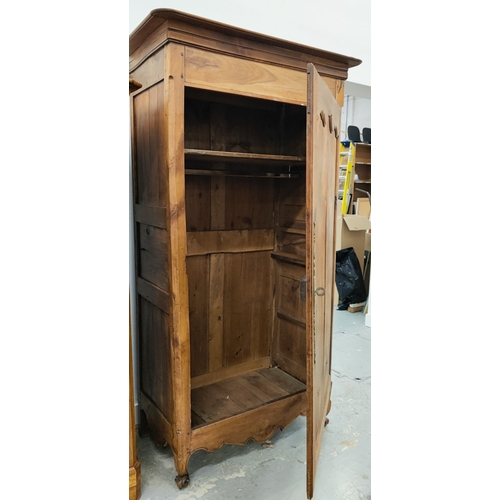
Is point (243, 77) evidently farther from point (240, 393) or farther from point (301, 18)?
point (240, 393)

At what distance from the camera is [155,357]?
83.9 inches

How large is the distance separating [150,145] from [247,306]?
1193 millimetres

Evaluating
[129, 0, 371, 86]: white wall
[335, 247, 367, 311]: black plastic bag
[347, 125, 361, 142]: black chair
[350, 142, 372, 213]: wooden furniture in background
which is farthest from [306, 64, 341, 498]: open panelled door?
[347, 125, 361, 142]: black chair

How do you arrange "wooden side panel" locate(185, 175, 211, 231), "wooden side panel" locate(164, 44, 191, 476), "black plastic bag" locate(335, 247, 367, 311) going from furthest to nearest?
"black plastic bag" locate(335, 247, 367, 311), "wooden side panel" locate(185, 175, 211, 231), "wooden side panel" locate(164, 44, 191, 476)

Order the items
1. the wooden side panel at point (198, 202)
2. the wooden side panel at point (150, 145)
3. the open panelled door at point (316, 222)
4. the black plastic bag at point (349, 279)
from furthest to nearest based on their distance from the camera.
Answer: the black plastic bag at point (349, 279)
the wooden side panel at point (198, 202)
the wooden side panel at point (150, 145)
the open panelled door at point (316, 222)

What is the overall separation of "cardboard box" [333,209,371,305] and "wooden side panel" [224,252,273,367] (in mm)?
2228

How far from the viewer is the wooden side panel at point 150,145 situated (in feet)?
5.95

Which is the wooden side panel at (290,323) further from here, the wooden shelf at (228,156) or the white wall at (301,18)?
the white wall at (301,18)

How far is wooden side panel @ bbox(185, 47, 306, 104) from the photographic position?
5.76 feet

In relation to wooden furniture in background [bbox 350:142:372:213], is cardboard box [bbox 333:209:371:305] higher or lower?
lower

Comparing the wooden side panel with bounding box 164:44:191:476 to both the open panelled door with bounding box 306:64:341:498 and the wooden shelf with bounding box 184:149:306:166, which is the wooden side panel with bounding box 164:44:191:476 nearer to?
the wooden shelf with bounding box 184:149:306:166

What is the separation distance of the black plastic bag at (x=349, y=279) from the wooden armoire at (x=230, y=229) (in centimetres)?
215

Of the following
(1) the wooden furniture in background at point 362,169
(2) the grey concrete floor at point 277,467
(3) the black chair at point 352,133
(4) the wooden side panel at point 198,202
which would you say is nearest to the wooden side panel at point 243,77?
(4) the wooden side panel at point 198,202

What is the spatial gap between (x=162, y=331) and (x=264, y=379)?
857mm
